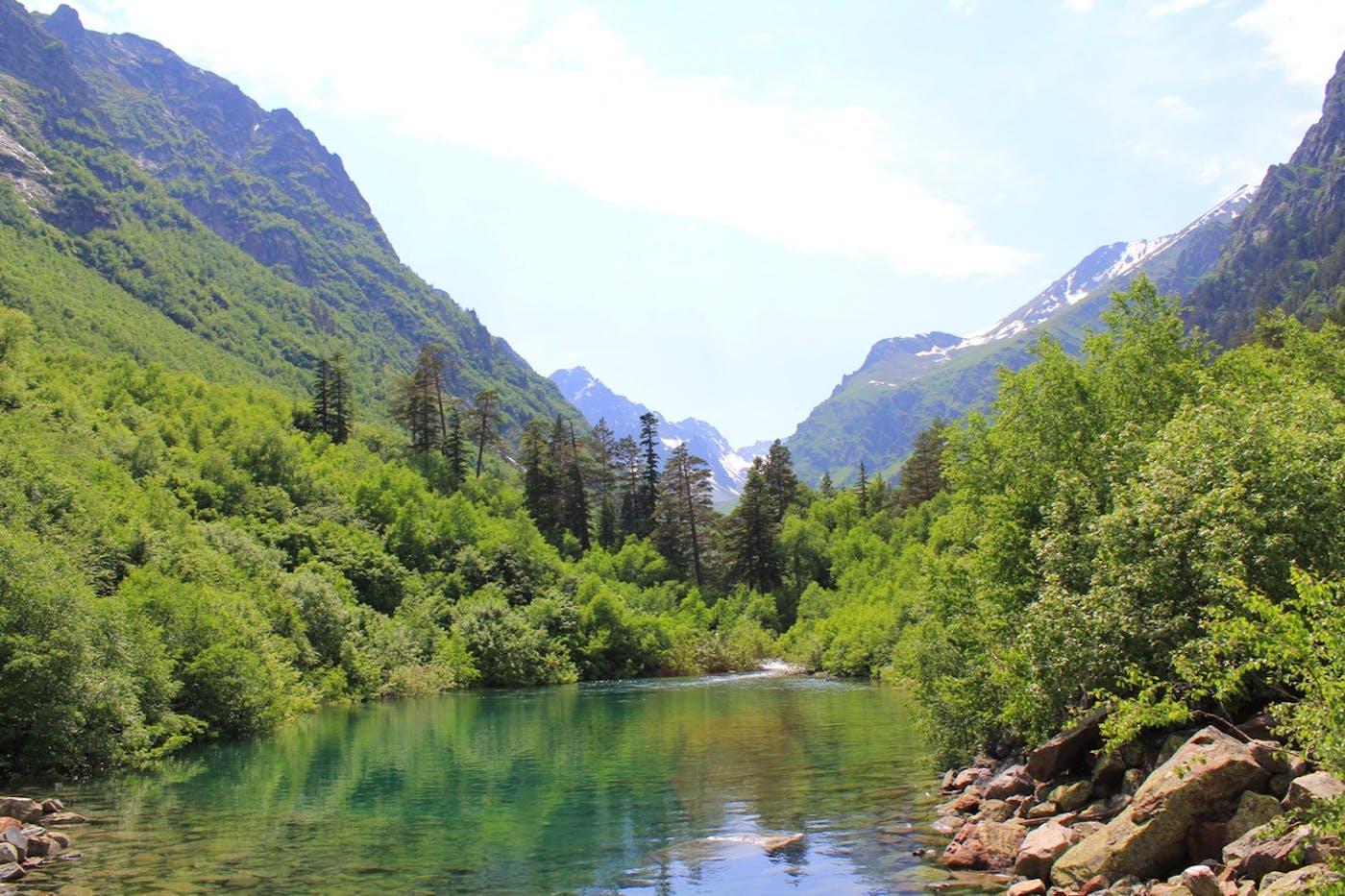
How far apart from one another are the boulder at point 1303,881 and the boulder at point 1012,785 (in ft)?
36.3

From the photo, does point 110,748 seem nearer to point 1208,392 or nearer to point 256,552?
point 256,552

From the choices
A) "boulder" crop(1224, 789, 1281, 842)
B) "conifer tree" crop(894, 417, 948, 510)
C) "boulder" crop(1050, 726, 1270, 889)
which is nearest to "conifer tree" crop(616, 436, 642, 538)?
"conifer tree" crop(894, 417, 948, 510)

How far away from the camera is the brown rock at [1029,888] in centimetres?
1795

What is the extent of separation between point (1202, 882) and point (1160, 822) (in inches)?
83.3

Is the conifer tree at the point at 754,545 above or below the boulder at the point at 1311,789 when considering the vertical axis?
above

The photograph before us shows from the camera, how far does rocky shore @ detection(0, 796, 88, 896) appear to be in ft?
68.5

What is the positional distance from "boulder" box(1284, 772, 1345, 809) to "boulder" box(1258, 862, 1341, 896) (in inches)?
37.0

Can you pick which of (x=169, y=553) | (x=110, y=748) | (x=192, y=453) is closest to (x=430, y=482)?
(x=192, y=453)

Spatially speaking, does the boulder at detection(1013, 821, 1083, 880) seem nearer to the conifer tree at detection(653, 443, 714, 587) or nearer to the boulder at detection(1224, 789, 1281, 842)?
the boulder at detection(1224, 789, 1281, 842)

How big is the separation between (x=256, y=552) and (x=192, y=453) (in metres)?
24.8

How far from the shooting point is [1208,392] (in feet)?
89.8

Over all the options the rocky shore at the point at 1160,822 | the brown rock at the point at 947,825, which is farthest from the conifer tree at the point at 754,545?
the rocky shore at the point at 1160,822

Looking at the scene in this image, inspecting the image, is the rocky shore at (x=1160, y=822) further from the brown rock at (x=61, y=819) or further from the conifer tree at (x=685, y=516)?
the conifer tree at (x=685, y=516)

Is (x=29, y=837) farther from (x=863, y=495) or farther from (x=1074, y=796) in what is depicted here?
(x=863, y=495)
